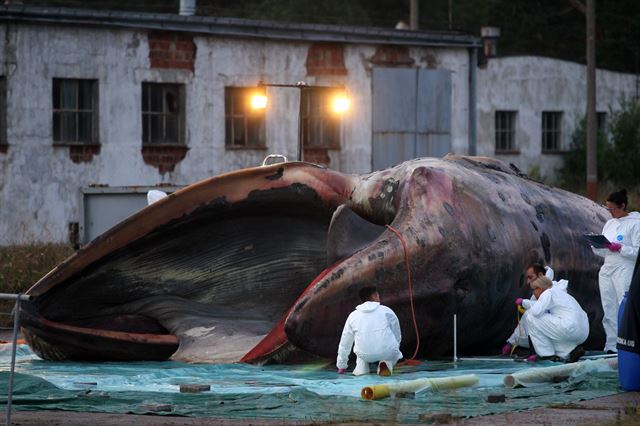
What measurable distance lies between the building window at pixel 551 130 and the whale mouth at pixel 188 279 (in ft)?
120

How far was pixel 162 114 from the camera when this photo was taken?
38062mm

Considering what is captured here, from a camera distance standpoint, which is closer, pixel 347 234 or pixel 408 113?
pixel 347 234

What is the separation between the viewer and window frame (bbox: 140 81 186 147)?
3769cm

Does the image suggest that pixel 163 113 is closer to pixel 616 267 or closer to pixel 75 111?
pixel 75 111

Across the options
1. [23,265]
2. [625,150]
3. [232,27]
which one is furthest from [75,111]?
[625,150]

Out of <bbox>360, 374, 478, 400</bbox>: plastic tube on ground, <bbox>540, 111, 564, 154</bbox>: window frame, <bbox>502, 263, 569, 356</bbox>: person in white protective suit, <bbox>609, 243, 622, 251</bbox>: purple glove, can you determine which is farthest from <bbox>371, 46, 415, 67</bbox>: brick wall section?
<bbox>360, 374, 478, 400</bbox>: plastic tube on ground

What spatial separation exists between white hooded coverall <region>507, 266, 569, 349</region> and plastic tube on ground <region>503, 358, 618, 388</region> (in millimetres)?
1644

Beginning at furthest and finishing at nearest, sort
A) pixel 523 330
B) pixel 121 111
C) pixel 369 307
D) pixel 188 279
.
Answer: pixel 121 111, pixel 188 279, pixel 523 330, pixel 369 307

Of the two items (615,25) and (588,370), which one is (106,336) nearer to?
(588,370)

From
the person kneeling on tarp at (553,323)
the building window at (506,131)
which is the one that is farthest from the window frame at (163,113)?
the person kneeling on tarp at (553,323)

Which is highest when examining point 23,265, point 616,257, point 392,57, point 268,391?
point 392,57

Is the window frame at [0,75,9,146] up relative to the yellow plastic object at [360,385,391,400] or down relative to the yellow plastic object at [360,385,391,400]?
up

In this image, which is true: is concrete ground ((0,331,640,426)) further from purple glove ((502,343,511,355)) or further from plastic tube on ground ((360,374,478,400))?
purple glove ((502,343,511,355))

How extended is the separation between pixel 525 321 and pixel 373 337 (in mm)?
2579
